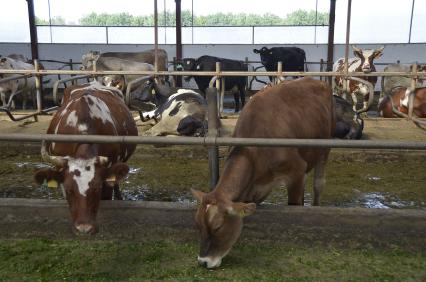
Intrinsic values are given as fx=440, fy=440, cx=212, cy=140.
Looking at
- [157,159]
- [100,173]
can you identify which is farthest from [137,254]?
[157,159]

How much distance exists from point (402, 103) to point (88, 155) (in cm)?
775

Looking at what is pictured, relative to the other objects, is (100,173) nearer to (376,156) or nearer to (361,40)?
(376,156)

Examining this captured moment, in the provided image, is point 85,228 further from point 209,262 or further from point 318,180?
point 318,180

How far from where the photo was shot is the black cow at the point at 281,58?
541 inches

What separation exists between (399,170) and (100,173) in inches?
166

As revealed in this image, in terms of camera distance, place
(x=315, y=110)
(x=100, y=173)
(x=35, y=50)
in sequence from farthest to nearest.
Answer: (x=35, y=50) → (x=315, y=110) → (x=100, y=173)

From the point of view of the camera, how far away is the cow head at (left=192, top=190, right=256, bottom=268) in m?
2.75

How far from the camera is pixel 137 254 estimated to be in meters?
3.24

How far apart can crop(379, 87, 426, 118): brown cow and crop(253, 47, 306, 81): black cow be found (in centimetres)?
451

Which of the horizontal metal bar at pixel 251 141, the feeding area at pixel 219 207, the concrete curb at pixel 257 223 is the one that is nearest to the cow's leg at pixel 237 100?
the feeding area at pixel 219 207

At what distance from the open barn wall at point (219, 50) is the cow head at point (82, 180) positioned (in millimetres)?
13696

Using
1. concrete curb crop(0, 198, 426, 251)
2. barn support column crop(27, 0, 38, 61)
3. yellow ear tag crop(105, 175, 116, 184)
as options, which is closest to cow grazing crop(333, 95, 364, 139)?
concrete curb crop(0, 198, 426, 251)

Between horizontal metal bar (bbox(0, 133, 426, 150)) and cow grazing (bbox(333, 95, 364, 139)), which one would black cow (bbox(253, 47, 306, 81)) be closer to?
cow grazing (bbox(333, 95, 364, 139))

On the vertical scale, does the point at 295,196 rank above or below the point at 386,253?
above
